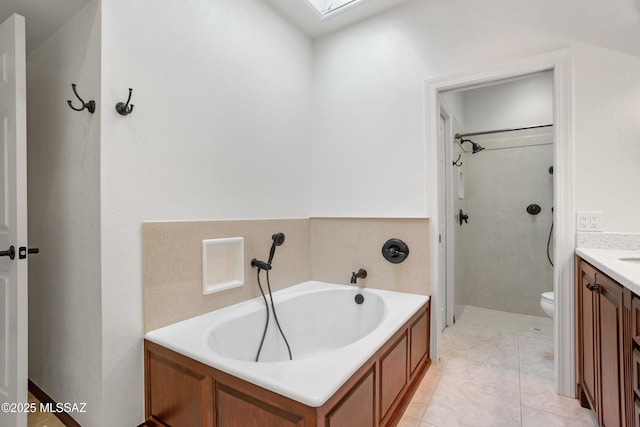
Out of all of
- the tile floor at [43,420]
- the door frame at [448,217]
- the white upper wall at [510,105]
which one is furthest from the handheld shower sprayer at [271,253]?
the white upper wall at [510,105]

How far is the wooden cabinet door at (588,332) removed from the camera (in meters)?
1.51

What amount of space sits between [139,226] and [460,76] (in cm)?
222

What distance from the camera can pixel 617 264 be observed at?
51.9 inches

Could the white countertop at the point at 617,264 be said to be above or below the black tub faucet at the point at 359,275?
above

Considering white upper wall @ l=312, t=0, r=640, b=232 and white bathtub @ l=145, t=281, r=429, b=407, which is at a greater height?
white upper wall @ l=312, t=0, r=640, b=232

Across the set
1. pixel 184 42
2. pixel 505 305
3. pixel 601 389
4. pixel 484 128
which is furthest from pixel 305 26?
pixel 505 305

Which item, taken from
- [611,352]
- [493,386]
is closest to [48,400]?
[493,386]

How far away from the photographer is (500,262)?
3.57 metres

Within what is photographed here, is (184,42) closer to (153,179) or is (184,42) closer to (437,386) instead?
(153,179)

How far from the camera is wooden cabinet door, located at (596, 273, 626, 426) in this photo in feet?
3.76

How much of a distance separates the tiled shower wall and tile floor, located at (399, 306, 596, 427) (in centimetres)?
62

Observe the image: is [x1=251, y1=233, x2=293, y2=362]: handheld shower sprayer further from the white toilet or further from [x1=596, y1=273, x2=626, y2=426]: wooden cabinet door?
the white toilet

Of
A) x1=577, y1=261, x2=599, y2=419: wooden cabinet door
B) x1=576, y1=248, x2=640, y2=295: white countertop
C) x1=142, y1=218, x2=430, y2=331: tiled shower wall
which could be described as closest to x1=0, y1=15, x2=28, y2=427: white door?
x1=142, y1=218, x2=430, y2=331: tiled shower wall

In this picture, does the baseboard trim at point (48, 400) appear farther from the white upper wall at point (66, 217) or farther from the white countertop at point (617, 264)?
the white countertop at point (617, 264)
